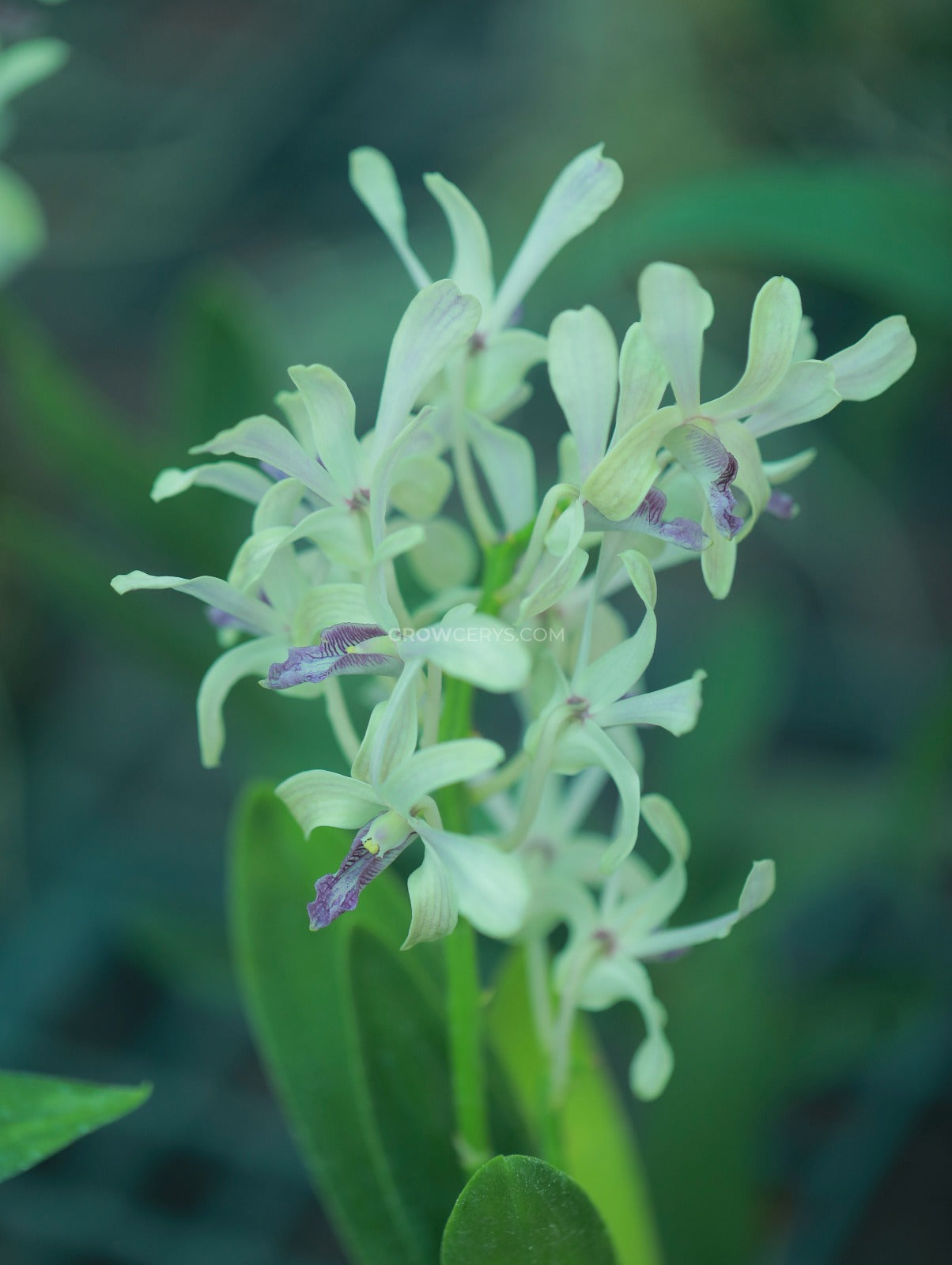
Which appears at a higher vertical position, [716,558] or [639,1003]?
[716,558]

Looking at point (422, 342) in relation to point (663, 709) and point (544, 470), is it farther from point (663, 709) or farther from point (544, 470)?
point (544, 470)

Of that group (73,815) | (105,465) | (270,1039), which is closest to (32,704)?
(73,815)

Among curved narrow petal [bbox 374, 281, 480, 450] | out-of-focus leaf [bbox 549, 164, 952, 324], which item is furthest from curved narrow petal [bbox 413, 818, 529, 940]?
out-of-focus leaf [bbox 549, 164, 952, 324]

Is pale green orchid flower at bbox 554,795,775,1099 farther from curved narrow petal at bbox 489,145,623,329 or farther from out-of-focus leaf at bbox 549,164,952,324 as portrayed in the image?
out-of-focus leaf at bbox 549,164,952,324

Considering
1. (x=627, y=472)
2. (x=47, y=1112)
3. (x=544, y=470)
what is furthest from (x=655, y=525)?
(x=544, y=470)

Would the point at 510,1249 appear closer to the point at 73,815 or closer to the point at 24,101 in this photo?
the point at 73,815
